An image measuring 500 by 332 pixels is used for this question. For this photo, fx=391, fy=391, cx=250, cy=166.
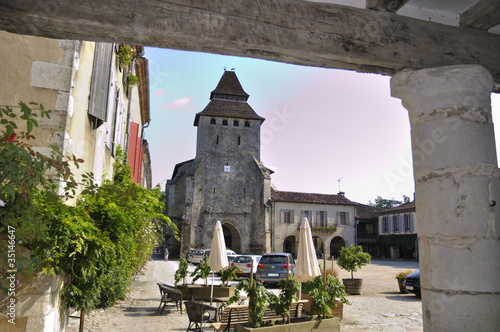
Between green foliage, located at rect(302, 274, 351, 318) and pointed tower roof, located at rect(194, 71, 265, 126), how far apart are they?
3014 cm

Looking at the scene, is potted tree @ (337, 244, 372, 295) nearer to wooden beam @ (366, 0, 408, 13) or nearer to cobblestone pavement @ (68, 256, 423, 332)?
cobblestone pavement @ (68, 256, 423, 332)

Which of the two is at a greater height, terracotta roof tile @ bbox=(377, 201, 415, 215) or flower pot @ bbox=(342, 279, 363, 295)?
terracotta roof tile @ bbox=(377, 201, 415, 215)

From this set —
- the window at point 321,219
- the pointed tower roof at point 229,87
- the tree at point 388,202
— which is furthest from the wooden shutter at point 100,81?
the tree at point 388,202

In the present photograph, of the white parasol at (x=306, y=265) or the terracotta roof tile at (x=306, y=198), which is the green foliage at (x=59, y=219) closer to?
the white parasol at (x=306, y=265)

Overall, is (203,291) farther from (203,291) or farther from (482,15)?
Result: (482,15)

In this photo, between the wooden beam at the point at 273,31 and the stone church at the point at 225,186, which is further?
the stone church at the point at 225,186

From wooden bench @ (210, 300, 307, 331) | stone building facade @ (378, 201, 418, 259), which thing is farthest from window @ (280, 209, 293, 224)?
wooden bench @ (210, 300, 307, 331)

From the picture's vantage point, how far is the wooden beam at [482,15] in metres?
3.33

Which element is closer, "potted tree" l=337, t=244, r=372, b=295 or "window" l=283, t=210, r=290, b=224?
"potted tree" l=337, t=244, r=372, b=295

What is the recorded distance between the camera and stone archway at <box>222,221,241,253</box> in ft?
112

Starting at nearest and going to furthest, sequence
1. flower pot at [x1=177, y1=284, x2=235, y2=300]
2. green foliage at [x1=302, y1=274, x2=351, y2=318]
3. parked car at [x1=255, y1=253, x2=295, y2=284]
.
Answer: green foliage at [x1=302, y1=274, x2=351, y2=318] < flower pot at [x1=177, y1=284, x2=235, y2=300] < parked car at [x1=255, y1=253, x2=295, y2=284]

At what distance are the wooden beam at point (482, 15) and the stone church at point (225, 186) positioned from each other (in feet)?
99.5

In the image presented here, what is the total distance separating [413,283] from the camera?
1184 centimetres

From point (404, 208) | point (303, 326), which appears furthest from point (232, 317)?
point (404, 208)
